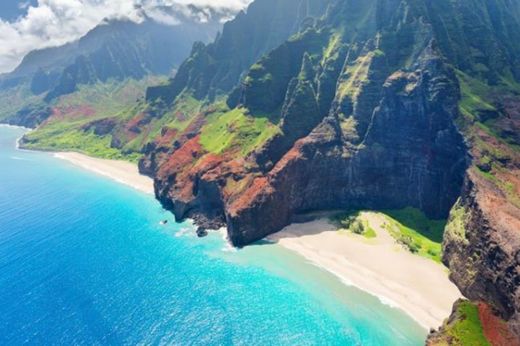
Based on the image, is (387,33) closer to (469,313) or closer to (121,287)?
(469,313)

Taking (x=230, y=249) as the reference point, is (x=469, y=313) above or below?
above

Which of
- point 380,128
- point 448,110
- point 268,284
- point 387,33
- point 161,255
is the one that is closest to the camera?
point 268,284

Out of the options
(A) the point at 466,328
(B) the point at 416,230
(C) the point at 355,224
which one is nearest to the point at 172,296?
(A) the point at 466,328

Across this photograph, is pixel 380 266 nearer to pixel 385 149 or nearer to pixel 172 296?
pixel 385 149

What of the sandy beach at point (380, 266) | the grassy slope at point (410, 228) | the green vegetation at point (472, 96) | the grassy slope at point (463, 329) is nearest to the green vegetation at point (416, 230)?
the grassy slope at point (410, 228)

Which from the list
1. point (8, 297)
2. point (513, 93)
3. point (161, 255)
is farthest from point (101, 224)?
point (513, 93)

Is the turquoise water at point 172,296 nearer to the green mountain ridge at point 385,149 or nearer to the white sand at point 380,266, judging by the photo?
the white sand at point 380,266

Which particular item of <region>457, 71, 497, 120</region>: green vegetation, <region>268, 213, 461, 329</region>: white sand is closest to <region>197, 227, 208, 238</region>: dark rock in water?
<region>268, 213, 461, 329</region>: white sand
